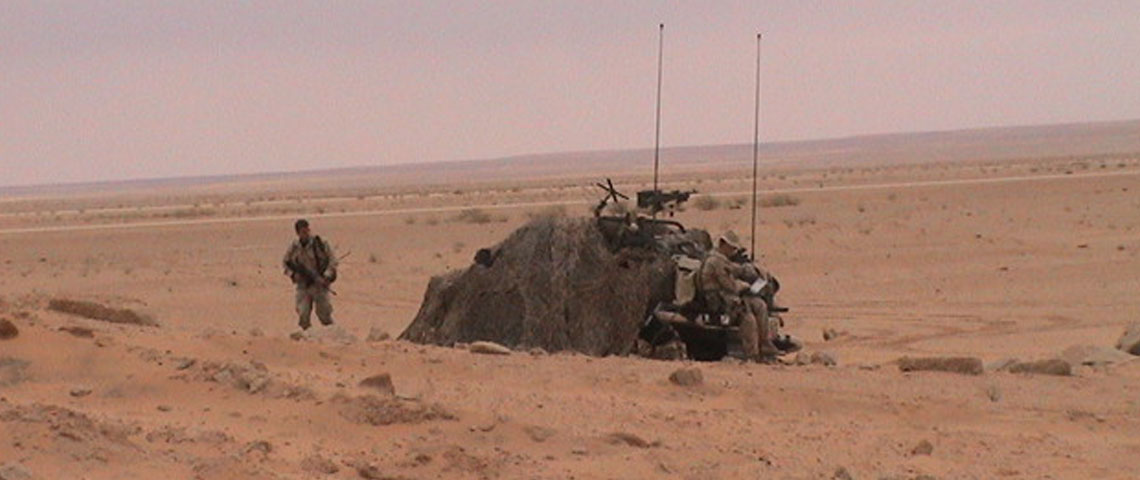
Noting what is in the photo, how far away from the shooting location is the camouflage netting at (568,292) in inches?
482

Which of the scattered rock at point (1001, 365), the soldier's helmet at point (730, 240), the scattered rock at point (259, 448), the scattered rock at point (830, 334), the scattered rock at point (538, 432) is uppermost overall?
the soldier's helmet at point (730, 240)

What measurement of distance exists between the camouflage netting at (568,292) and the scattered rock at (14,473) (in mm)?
6312

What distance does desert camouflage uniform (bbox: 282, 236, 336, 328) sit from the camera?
1434cm

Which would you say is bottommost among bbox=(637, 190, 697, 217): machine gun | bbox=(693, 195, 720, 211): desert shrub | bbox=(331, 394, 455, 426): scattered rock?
bbox=(693, 195, 720, 211): desert shrub

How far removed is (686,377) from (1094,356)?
4.07 metres

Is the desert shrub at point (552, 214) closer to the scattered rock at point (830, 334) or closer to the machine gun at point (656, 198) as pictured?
the machine gun at point (656, 198)

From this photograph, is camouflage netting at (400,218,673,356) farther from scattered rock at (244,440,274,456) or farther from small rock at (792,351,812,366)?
scattered rock at (244,440,274,456)

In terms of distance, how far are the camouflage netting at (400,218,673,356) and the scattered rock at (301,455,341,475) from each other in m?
5.26

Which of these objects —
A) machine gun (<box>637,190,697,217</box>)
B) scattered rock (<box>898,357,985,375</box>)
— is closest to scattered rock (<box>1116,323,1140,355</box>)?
scattered rock (<box>898,357,985,375</box>)

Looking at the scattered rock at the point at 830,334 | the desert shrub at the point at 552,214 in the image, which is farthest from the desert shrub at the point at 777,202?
the scattered rock at the point at 830,334

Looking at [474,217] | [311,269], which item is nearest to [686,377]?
[311,269]

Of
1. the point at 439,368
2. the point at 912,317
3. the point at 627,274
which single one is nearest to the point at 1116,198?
the point at 912,317

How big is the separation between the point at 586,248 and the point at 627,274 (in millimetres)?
407

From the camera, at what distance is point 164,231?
39.4 metres
